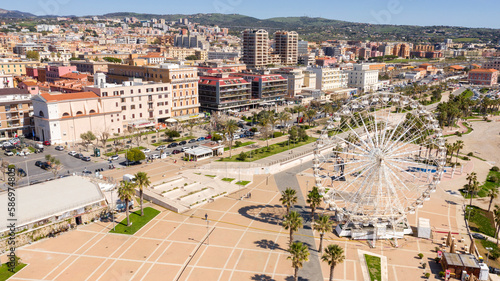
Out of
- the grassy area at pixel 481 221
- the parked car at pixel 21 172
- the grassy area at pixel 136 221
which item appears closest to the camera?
the grassy area at pixel 136 221

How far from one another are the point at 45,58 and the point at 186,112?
124149 mm

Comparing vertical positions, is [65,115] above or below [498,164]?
above

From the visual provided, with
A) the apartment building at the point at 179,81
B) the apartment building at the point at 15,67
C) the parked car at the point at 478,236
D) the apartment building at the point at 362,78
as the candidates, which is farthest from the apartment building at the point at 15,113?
the apartment building at the point at 362,78

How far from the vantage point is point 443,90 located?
648 ft

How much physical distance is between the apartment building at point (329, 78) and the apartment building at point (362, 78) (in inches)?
198

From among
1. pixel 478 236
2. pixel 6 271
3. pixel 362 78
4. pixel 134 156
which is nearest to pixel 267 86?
pixel 362 78

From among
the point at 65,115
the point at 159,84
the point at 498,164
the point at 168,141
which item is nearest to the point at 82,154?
the point at 65,115

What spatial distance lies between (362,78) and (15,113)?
157 meters

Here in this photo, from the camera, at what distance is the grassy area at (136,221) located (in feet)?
174

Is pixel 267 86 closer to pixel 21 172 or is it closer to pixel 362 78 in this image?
pixel 362 78

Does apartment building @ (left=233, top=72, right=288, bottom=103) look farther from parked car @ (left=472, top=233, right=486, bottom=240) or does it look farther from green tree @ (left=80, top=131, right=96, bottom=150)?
parked car @ (left=472, top=233, right=486, bottom=240)

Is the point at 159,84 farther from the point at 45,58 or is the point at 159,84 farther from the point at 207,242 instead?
the point at 45,58

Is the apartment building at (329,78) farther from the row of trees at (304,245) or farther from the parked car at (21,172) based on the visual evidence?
the parked car at (21,172)

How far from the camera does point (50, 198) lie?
182 feet
